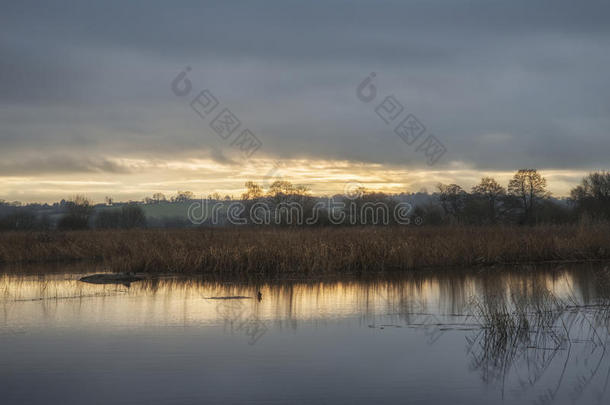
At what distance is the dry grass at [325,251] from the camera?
15.5 m

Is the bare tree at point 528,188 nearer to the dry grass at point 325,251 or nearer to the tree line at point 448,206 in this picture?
the tree line at point 448,206

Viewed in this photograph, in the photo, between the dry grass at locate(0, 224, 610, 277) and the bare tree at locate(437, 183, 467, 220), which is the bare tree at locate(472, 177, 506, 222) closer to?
the bare tree at locate(437, 183, 467, 220)

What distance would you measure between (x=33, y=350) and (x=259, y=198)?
55581mm

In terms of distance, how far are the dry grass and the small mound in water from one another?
38.3 inches

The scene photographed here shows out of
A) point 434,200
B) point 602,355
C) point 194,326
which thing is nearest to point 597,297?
point 602,355

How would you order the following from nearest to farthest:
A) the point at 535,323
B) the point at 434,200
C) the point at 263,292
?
the point at 535,323 < the point at 263,292 < the point at 434,200

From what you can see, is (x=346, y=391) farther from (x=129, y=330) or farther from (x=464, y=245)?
(x=464, y=245)

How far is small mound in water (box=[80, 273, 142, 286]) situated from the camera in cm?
1395

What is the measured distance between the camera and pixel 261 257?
15367mm

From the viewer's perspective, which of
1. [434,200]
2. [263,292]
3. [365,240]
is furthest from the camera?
[434,200]

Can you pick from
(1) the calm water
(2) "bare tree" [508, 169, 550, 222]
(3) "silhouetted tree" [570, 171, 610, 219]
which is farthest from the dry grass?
(2) "bare tree" [508, 169, 550, 222]

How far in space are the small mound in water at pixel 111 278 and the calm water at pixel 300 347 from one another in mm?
1589

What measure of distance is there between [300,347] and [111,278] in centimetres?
825

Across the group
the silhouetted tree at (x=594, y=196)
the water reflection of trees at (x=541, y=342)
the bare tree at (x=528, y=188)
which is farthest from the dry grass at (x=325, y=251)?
the bare tree at (x=528, y=188)
